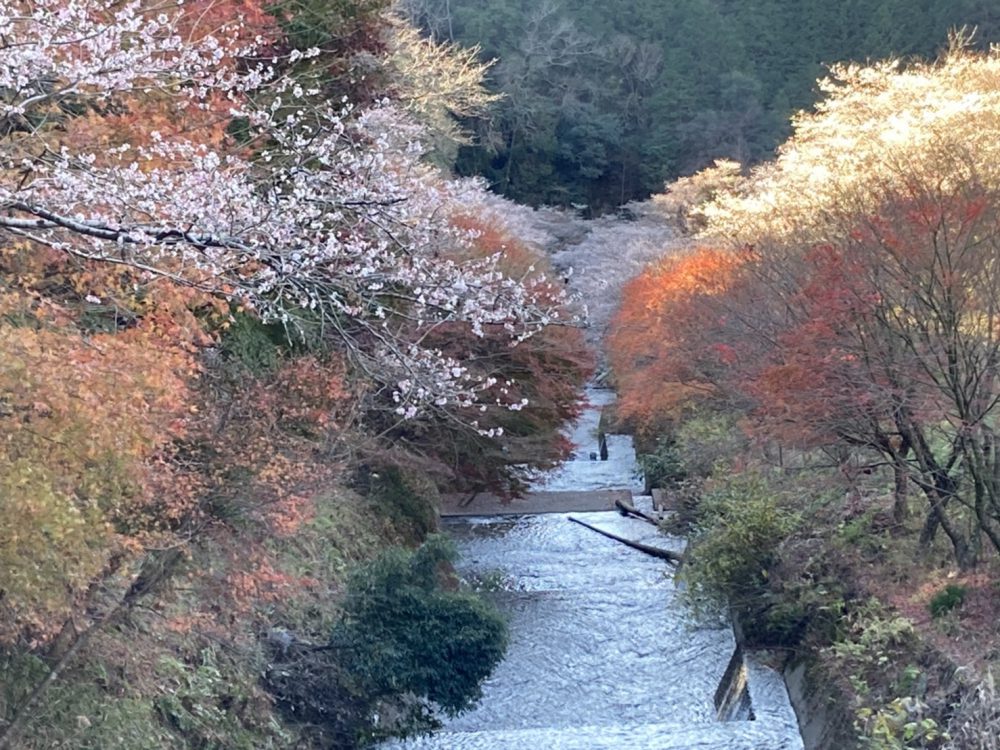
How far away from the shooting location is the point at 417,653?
8586 millimetres

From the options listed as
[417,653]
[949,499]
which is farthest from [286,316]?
[949,499]

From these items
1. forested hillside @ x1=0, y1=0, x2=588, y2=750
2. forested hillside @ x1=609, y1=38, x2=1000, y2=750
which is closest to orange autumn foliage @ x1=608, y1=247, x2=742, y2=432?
forested hillside @ x1=609, y1=38, x2=1000, y2=750

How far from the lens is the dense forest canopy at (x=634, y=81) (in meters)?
43.8

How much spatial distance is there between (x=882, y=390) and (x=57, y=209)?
6214 millimetres

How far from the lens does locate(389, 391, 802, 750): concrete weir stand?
8773 mm

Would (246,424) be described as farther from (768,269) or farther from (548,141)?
(548,141)

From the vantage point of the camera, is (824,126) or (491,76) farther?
(491,76)

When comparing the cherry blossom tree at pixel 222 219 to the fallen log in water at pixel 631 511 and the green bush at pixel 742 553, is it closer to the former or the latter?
the green bush at pixel 742 553

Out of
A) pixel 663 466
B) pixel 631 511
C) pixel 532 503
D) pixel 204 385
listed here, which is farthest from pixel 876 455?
pixel 532 503

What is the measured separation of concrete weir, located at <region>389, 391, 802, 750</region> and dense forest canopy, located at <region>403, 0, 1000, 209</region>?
29.0m

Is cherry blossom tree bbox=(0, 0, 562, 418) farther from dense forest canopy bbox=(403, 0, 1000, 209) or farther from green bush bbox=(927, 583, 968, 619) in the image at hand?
dense forest canopy bbox=(403, 0, 1000, 209)

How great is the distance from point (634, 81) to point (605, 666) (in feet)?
140

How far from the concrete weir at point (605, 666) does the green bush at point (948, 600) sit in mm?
1610

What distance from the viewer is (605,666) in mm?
11305
